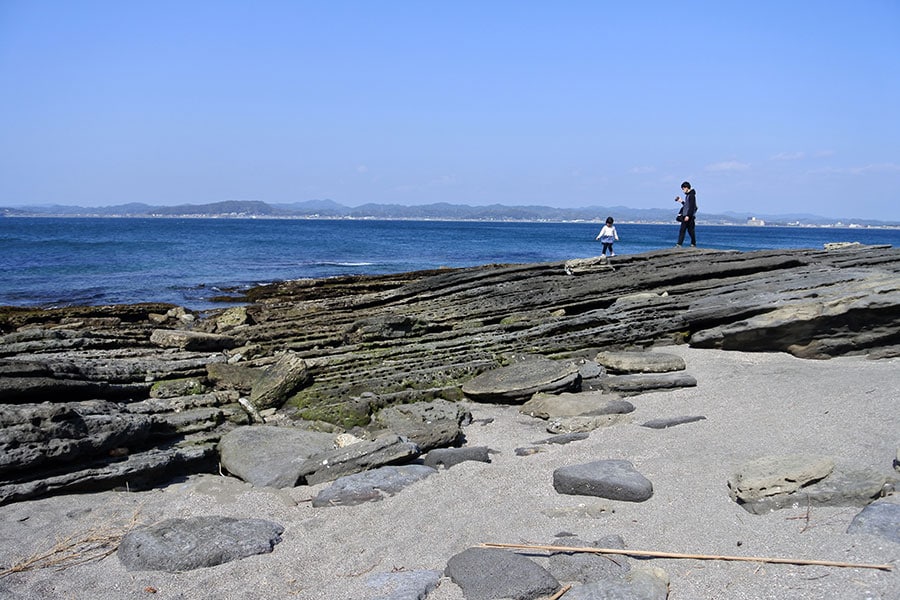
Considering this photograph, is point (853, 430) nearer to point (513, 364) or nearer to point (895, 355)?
point (895, 355)

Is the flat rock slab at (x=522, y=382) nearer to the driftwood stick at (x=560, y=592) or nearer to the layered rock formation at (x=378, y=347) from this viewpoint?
the layered rock formation at (x=378, y=347)

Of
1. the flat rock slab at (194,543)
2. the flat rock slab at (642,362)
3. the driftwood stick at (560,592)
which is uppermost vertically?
the flat rock slab at (642,362)

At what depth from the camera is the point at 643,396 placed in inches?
398

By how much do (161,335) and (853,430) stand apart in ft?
39.1

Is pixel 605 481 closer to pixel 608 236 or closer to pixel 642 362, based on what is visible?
pixel 642 362

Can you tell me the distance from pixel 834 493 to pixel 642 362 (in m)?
5.66

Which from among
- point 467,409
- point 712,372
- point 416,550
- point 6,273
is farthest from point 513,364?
point 6,273

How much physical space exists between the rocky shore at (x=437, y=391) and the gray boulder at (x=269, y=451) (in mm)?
32

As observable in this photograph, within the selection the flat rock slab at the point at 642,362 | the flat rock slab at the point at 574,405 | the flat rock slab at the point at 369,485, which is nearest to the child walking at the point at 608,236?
the flat rock slab at the point at 642,362

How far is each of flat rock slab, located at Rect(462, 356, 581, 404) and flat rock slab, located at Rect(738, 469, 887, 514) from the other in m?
4.85

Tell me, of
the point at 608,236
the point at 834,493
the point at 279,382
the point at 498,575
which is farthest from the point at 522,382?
the point at 608,236

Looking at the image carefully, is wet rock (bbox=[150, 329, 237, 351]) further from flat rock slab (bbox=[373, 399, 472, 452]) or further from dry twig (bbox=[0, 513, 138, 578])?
dry twig (bbox=[0, 513, 138, 578])

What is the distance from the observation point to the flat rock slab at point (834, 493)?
5473 mm

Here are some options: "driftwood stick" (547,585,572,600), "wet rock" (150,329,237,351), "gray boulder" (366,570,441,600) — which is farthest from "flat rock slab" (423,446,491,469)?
"wet rock" (150,329,237,351)
